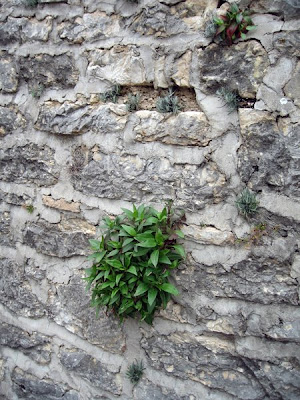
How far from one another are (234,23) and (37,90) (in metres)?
1.18

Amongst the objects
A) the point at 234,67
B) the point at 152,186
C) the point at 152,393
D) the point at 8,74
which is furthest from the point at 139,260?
the point at 8,74

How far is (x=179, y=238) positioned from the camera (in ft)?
6.21

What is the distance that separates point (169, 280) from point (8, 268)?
1144 millimetres

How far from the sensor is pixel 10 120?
7.86ft

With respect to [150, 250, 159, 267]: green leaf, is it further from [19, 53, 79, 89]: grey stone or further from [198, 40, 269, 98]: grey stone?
[19, 53, 79, 89]: grey stone

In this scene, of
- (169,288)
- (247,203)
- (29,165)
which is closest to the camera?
(247,203)

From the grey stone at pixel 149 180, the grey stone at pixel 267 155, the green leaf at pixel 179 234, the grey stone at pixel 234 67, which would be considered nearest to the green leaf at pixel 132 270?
the green leaf at pixel 179 234

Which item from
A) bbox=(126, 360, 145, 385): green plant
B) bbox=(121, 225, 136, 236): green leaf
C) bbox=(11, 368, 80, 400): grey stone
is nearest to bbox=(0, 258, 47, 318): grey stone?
bbox=(11, 368, 80, 400): grey stone

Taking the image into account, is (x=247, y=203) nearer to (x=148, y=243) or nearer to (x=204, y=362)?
(x=148, y=243)

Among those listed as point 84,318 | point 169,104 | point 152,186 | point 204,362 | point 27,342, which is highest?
point 169,104

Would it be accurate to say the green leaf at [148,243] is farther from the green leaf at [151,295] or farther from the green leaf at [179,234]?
the green leaf at [151,295]

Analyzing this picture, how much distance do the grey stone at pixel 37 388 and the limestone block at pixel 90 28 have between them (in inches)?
78.3

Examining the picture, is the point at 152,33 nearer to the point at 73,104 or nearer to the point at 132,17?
the point at 132,17

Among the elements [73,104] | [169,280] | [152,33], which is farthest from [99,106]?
[169,280]
